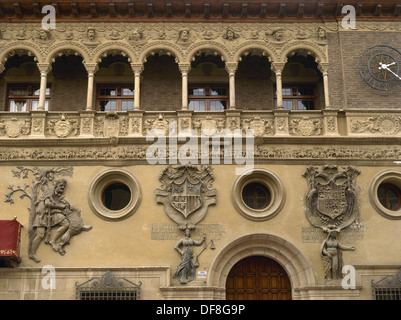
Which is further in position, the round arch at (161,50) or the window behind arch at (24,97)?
the window behind arch at (24,97)

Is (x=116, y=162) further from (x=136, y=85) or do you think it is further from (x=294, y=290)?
(x=294, y=290)

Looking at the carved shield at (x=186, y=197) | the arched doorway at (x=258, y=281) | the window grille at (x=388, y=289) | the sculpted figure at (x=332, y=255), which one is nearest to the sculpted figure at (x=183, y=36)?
the carved shield at (x=186, y=197)

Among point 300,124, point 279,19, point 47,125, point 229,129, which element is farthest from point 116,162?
point 279,19

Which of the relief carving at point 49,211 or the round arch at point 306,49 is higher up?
the round arch at point 306,49

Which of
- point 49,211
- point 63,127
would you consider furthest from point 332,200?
point 63,127

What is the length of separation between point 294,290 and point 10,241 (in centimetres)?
872

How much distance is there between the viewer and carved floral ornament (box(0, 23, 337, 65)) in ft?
61.2

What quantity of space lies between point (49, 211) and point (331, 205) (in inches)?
350

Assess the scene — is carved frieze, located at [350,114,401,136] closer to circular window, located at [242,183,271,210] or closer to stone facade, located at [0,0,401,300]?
stone facade, located at [0,0,401,300]

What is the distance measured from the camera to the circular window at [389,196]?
17.5m

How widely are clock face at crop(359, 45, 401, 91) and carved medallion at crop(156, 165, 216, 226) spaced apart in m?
6.45

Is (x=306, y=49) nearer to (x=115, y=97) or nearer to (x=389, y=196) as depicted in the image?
(x=389, y=196)

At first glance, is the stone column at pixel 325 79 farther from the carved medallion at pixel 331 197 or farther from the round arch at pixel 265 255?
the round arch at pixel 265 255

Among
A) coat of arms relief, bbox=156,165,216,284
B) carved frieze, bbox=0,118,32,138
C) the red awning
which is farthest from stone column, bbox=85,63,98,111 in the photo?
the red awning
